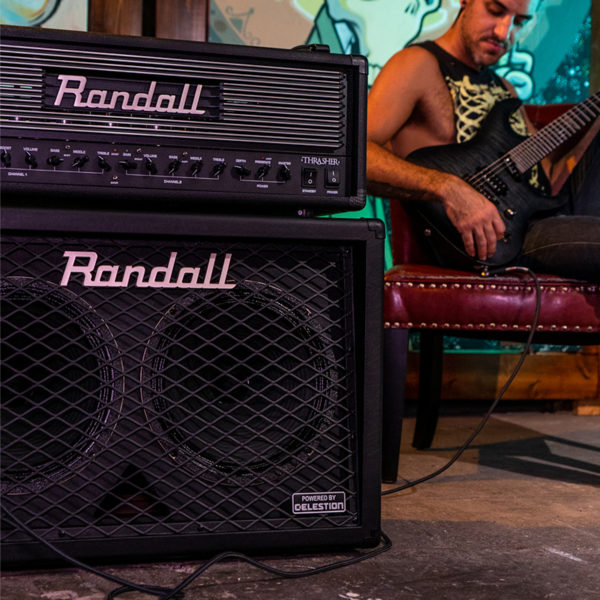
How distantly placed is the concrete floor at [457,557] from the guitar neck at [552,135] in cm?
65

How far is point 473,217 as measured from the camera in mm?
1332

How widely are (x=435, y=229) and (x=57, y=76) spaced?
817mm

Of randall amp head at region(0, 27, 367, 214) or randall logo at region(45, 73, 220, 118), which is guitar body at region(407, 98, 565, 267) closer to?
randall amp head at region(0, 27, 367, 214)

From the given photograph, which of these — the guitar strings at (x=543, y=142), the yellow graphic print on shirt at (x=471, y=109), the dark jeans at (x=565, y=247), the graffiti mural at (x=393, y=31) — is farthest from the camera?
the graffiti mural at (x=393, y=31)

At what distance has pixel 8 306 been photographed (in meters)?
0.80

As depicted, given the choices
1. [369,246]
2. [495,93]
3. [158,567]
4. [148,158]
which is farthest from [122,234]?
[495,93]

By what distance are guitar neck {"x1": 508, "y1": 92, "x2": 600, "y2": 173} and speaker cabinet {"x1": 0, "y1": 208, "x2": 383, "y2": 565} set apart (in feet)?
2.34

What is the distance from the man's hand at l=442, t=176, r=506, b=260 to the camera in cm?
133

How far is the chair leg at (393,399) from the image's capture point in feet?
4.30

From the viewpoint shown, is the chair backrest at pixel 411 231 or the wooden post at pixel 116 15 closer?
the chair backrest at pixel 411 231

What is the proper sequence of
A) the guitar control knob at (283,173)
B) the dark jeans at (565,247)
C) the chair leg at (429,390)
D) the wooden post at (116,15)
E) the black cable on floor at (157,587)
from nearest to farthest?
the black cable on floor at (157,587) → the guitar control knob at (283,173) → the dark jeans at (565,247) → the chair leg at (429,390) → the wooden post at (116,15)

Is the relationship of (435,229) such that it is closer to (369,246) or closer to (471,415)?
(369,246)

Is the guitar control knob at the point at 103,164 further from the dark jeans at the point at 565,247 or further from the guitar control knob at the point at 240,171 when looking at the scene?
the dark jeans at the point at 565,247

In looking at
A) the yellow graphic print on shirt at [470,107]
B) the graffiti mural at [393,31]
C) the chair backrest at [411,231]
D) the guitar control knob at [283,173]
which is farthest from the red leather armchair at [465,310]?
the graffiti mural at [393,31]
